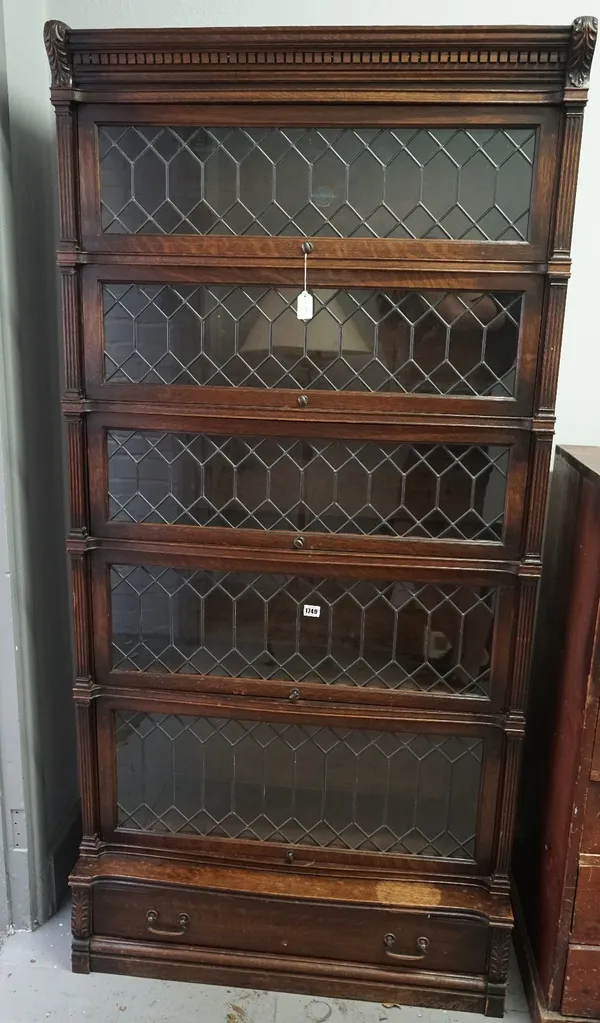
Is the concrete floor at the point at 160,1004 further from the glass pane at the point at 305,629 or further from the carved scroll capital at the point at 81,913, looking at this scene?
the glass pane at the point at 305,629

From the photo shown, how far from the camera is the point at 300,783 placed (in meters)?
1.61

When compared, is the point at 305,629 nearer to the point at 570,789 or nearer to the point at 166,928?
the point at 570,789

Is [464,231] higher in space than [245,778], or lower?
higher

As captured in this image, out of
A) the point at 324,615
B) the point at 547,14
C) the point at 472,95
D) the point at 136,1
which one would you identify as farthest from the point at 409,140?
the point at 324,615

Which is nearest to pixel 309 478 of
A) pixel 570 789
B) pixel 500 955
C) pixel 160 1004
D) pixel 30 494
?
pixel 30 494

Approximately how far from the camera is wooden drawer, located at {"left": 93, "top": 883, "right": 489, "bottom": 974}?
61.3 inches

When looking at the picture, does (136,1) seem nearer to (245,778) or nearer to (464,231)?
(464,231)

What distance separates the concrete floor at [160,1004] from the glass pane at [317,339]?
4.40 feet

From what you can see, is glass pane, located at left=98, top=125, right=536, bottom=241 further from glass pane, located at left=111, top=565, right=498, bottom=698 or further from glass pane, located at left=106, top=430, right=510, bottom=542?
glass pane, located at left=111, top=565, right=498, bottom=698

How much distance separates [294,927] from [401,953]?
24cm

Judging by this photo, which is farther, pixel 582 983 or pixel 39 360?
pixel 39 360

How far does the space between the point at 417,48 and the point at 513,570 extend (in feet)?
3.20

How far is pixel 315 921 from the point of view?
1582 millimetres

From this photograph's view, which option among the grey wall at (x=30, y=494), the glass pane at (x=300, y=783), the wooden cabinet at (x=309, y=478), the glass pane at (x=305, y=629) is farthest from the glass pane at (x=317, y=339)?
the glass pane at (x=300, y=783)
